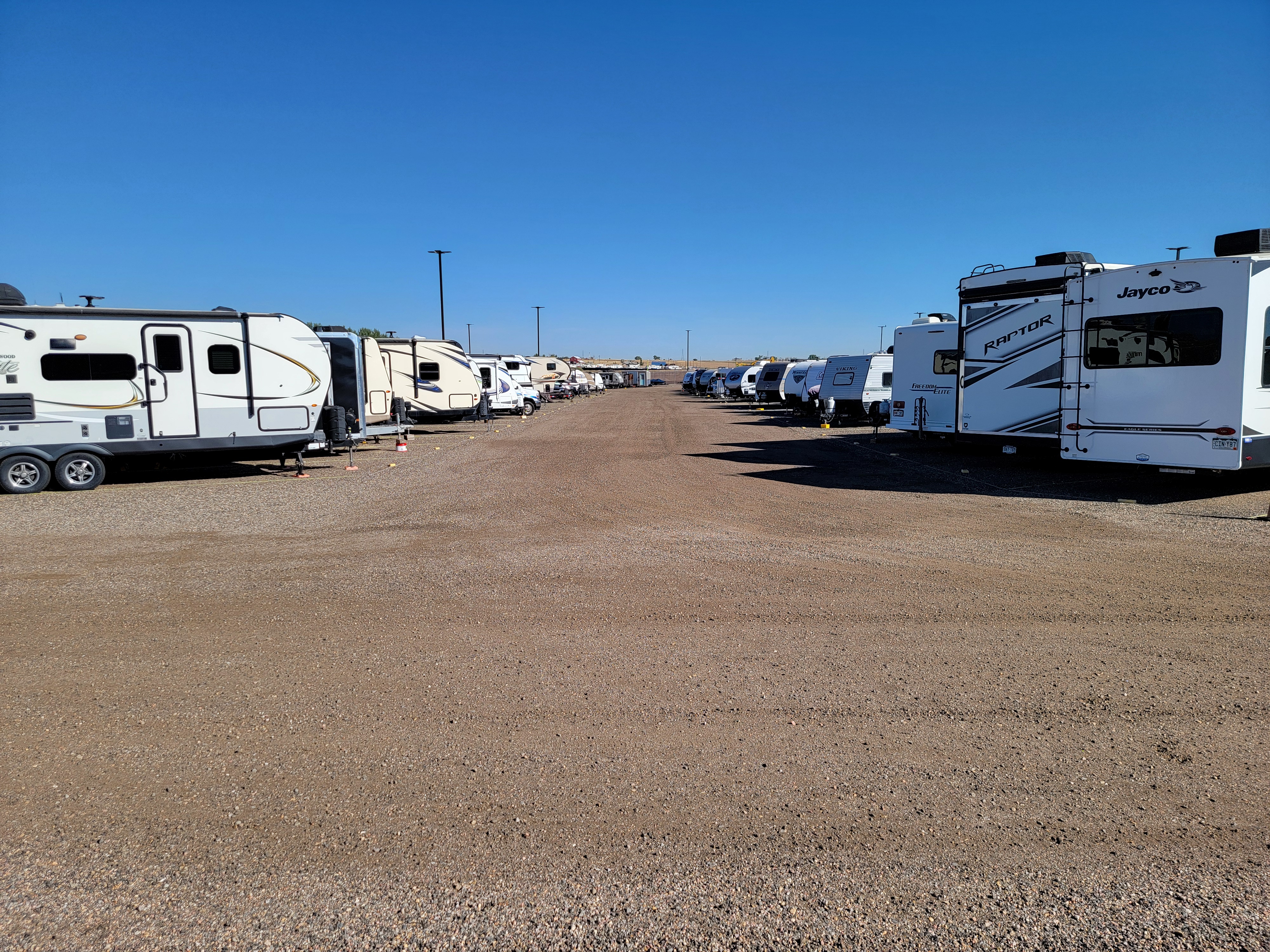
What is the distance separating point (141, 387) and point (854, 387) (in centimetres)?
2036

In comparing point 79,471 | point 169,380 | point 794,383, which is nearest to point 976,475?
point 169,380

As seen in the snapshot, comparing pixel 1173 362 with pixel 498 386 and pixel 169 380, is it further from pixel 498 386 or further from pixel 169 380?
pixel 498 386

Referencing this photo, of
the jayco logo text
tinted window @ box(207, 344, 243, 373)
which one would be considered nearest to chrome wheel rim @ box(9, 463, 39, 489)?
tinted window @ box(207, 344, 243, 373)

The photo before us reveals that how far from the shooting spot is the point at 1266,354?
1104 cm

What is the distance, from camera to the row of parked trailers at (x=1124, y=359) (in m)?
11.0

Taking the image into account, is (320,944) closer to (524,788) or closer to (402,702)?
(524,788)

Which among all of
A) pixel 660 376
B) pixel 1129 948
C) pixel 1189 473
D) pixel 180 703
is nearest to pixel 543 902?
pixel 1129 948

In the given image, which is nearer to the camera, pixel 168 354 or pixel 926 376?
pixel 168 354

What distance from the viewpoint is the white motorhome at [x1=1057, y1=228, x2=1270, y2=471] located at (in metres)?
11.0

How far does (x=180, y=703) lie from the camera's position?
4.73 m

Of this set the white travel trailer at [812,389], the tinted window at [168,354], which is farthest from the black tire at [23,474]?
the white travel trailer at [812,389]

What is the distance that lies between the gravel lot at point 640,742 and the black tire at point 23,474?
5083 millimetres

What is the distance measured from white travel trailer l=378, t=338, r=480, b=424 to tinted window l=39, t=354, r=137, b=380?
1045cm

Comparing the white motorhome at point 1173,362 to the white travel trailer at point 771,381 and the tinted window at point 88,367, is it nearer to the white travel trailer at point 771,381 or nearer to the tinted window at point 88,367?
the tinted window at point 88,367
